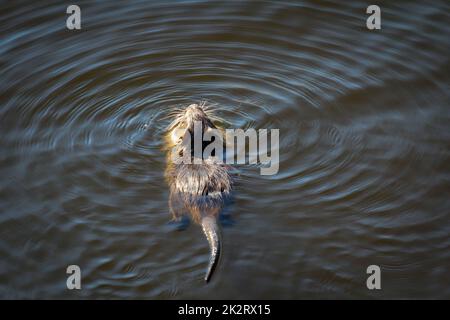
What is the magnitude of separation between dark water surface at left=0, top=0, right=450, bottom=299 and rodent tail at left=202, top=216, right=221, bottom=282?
9 centimetres

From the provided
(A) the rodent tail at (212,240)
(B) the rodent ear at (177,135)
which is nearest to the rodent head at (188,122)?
(B) the rodent ear at (177,135)

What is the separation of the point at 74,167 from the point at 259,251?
2.49 m

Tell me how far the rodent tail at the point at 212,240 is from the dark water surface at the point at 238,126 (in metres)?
0.09

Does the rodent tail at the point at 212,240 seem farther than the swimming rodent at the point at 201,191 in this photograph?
No

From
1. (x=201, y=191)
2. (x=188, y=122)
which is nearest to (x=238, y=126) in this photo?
(x=188, y=122)

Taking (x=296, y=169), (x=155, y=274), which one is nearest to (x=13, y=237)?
(x=155, y=274)

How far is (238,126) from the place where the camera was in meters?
7.11

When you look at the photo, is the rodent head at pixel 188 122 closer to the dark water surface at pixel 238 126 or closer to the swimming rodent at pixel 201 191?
the dark water surface at pixel 238 126

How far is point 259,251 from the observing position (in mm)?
5473

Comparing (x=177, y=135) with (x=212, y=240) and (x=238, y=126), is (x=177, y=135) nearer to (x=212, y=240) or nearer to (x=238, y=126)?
(x=238, y=126)

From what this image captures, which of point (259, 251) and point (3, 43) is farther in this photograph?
point (3, 43)

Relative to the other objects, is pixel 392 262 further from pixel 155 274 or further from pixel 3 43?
pixel 3 43

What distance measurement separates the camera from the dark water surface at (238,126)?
534 centimetres

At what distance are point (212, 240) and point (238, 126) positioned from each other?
211cm
